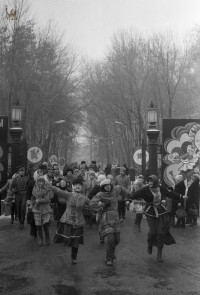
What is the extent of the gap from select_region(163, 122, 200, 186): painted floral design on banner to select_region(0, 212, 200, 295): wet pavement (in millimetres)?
4548

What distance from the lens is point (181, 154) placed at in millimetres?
15422

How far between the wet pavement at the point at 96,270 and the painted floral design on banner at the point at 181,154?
4548 millimetres

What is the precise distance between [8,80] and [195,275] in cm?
2417

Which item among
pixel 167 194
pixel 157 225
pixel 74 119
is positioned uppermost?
pixel 74 119

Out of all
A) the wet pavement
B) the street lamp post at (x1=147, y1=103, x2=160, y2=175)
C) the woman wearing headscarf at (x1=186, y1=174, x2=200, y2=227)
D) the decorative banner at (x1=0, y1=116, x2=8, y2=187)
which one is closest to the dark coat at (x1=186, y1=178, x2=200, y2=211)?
the woman wearing headscarf at (x1=186, y1=174, x2=200, y2=227)

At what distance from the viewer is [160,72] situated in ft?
109

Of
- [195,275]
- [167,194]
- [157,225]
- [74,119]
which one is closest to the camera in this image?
[195,275]

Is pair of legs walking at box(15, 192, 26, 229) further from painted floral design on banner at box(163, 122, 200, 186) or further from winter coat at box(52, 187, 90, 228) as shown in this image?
painted floral design on banner at box(163, 122, 200, 186)

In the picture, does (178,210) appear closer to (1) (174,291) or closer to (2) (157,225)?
(2) (157,225)

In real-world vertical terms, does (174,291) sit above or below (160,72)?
below

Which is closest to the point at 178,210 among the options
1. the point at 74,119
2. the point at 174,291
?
the point at 174,291

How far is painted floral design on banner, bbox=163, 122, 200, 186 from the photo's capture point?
50.3ft

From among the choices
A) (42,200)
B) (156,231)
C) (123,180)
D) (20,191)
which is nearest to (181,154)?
(123,180)

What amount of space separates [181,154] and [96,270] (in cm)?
860
